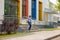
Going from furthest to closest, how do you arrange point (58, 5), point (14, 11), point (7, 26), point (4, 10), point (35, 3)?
point (58, 5) → point (35, 3) → point (14, 11) → point (4, 10) → point (7, 26)

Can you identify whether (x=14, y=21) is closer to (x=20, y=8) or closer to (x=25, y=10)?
(x=20, y=8)

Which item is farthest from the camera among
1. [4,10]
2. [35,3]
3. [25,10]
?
[35,3]

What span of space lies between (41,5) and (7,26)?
25.8 meters

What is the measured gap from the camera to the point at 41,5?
48.5 metres

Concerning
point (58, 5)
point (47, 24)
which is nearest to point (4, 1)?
point (47, 24)

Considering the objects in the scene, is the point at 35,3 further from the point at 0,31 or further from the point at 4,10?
the point at 0,31

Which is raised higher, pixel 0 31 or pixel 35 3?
pixel 35 3

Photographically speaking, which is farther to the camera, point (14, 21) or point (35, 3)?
point (35, 3)

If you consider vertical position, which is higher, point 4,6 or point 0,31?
point 4,6

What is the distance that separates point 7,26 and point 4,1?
7.58 meters

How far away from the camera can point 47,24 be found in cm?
4516

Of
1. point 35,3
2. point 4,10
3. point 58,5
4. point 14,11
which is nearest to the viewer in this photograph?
point 4,10

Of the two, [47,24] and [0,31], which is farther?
[47,24]

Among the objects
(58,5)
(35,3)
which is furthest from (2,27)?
(58,5)
